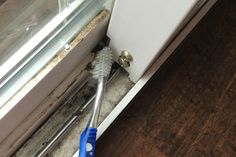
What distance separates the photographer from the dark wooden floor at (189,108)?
0.84 m

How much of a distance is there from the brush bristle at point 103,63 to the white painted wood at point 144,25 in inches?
0.6

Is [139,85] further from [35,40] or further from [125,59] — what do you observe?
[35,40]

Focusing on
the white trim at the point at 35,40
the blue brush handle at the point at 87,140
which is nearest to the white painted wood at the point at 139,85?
the blue brush handle at the point at 87,140

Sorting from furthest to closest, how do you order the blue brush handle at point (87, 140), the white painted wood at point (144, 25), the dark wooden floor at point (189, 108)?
1. the dark wooden floor at point (189, 108)
2. the blue brush handle at point (87, 140)
3. the white painted wood at point (144, 25)

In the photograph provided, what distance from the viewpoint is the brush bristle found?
731mm

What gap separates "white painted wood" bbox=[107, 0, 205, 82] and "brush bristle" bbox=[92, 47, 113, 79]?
2 cm

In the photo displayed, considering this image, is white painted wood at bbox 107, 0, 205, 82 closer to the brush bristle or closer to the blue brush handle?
the brush bristle

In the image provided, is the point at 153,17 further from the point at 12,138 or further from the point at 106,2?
the point at 12,138

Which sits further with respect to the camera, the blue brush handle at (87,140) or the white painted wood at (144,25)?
the blue brush handle at (87,140)

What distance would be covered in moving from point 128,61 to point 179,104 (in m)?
0.20

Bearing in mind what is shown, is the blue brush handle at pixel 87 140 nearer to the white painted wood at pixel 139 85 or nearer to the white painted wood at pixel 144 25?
the white painted wood at pixel 139 85

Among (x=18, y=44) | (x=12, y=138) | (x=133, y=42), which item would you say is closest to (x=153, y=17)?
(x=133, y=42)

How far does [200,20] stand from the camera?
0.94 meters

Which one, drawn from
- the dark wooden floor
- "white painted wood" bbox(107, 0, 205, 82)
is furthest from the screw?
the dark wooden floor
